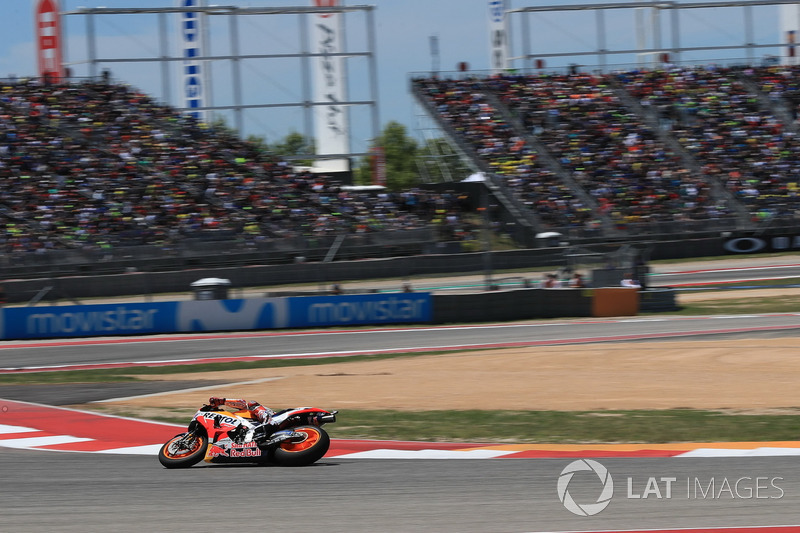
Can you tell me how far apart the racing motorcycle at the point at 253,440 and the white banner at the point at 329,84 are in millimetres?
32547

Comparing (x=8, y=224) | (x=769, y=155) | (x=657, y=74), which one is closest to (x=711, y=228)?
(x=769, y=155)

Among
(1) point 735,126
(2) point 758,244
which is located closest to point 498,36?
(1) point 735,126

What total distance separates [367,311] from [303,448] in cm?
1474

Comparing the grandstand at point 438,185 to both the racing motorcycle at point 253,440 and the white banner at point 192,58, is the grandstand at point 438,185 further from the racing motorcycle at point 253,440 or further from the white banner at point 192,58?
the racing motorcycle at point 253,440

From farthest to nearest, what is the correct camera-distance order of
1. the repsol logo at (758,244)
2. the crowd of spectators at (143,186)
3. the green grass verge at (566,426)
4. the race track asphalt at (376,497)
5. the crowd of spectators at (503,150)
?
the repsol logo at (758,244) → the crowd of spectators at (503,150) → the crowd of spectators at (143,186) → the green grass verge at (566,426) → the race track asphalt at (376,497)

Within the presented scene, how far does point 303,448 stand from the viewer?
7754mm

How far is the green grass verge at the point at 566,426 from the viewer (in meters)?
9.34

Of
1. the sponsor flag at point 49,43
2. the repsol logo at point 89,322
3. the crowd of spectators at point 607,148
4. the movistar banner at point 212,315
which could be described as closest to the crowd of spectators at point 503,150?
the crowd of spectators at point 607,148

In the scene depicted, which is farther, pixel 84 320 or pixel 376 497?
pixel 84 320

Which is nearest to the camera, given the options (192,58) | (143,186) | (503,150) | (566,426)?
(566,426)

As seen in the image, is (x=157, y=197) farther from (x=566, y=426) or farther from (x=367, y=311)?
(x=566, y=426)

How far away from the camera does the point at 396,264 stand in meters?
25.3

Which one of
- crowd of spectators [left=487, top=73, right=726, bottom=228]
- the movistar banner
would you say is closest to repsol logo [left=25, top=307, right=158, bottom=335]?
the movistar banner

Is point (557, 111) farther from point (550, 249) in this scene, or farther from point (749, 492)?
point (749, 492)
